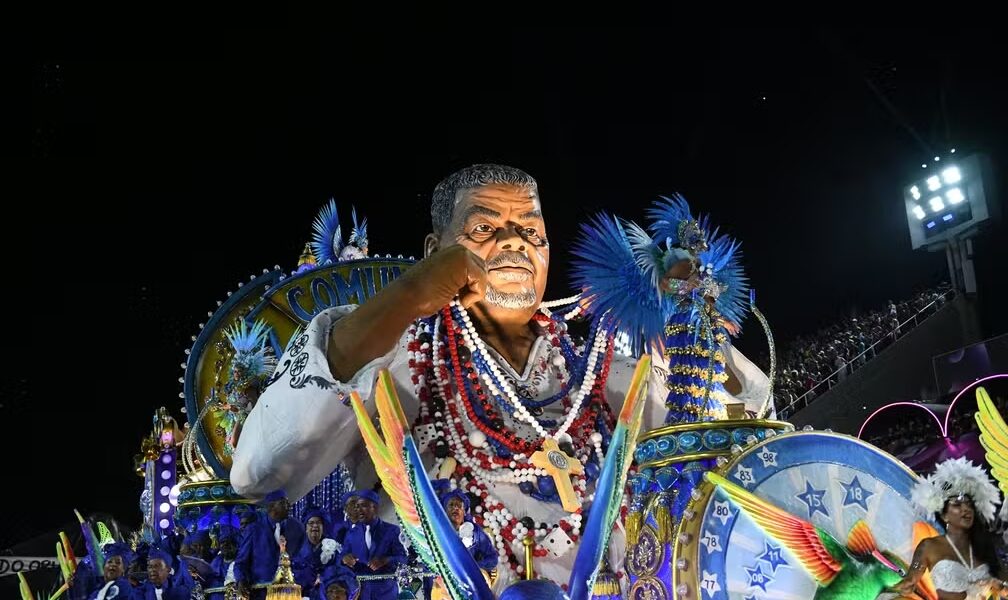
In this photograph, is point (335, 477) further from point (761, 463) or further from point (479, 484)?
point (761, 463)

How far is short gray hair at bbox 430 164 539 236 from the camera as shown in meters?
3.20

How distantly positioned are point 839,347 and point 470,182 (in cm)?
1328

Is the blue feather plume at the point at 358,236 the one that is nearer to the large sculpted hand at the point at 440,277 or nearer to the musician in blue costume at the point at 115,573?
the musician in blue costume at the point at 115,573

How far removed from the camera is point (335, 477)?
3.82 m

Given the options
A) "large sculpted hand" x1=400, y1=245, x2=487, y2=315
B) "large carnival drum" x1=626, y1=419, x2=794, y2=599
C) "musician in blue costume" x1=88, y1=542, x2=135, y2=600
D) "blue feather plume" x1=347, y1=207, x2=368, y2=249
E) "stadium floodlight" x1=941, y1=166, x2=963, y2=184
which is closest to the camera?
"large sculpted hand" x1=400, y1=245, x2=487, y2=315

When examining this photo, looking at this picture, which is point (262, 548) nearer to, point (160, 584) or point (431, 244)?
point (160, 584)

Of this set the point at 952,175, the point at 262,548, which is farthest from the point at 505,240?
the point at 952,175

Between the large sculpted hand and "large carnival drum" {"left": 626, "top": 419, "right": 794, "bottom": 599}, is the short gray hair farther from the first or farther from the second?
"large carnival drum" {"left": 626, "top": 419, "right": 794, "bottom": 599}

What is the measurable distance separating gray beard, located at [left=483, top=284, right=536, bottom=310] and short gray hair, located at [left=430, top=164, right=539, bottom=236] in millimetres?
305

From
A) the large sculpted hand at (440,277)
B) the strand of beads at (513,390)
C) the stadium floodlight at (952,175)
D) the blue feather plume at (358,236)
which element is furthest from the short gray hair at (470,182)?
the stadium floodlight at (952,175)

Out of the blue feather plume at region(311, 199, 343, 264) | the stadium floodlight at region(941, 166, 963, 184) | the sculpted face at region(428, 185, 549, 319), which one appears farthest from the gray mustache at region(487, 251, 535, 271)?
the stadium floodlight at region(941, 166, 963, 184)

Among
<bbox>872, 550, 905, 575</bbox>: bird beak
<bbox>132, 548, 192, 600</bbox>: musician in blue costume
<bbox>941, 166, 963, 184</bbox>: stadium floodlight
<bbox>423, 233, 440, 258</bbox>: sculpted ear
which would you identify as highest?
<bbox>941, 166, 963, 184</bbox>: stadium floodlight

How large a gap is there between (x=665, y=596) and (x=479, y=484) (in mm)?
629

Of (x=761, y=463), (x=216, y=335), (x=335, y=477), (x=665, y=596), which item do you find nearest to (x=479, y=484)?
(x=665, y=596)
